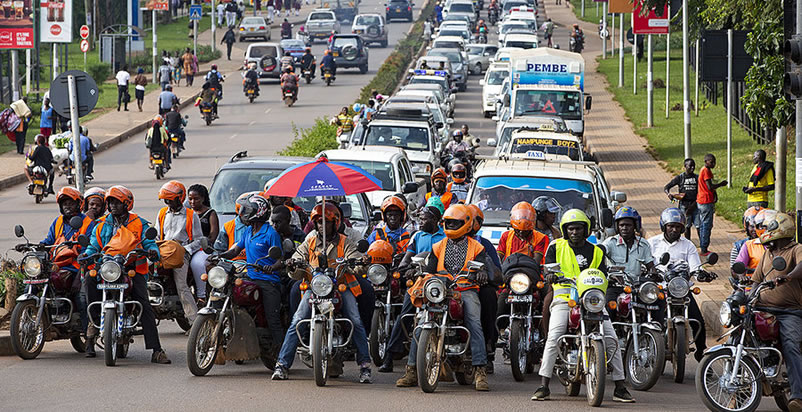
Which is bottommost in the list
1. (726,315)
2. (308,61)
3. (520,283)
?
(726,315)

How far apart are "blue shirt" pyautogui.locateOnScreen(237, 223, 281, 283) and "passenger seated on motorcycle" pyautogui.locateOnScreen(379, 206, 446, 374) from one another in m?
1.11

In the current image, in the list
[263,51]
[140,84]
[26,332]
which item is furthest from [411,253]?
[263,51]

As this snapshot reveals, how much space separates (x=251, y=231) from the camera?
1133cm

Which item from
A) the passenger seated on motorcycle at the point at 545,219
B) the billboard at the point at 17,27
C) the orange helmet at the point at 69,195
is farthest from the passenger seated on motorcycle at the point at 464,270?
the billboard at the point at 17,27

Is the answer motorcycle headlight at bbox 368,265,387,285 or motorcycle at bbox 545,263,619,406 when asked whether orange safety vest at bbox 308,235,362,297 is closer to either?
motorcycle headlight at bbox 368,265,387,285

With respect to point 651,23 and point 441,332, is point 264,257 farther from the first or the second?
point 651,23

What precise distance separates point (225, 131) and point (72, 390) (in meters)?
29.7

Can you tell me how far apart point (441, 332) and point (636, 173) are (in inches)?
836

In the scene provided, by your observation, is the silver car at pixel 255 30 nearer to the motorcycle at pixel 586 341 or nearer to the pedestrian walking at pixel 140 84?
the pedestrian walking at pixel 140 84

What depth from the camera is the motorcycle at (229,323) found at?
1070 centimetres

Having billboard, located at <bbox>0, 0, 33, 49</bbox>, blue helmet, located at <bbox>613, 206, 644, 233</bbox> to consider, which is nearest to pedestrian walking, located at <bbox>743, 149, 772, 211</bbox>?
blue helmet, located at <bbox>613, 206, 644, 233</bbox>

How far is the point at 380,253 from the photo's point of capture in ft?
37.9

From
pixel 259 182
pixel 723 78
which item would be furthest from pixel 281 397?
pixel 723 78

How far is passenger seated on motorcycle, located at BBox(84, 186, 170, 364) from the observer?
458 inches
